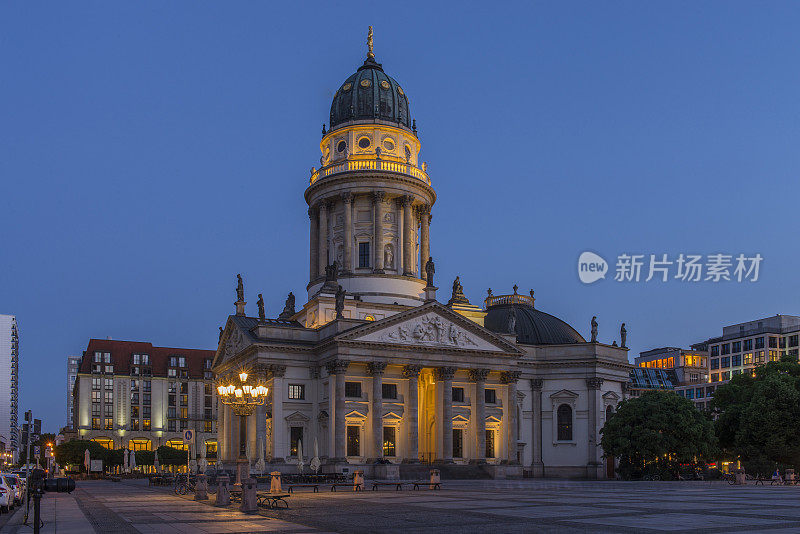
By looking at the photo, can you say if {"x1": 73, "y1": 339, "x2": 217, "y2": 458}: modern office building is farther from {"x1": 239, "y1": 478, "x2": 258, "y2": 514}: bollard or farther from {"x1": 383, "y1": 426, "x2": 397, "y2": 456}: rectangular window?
{"x1": 239, "y1": 478, "x2": 258, "y2": 514}: bollard

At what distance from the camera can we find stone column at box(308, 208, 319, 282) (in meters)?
88.3

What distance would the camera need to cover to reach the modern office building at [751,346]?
147250 millimetres

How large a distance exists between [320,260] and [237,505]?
162 feet

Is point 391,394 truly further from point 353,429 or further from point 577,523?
point 577,523

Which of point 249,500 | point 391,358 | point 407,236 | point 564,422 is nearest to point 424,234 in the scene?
point 407,236

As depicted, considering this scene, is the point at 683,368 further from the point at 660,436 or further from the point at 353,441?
the point at 353,441

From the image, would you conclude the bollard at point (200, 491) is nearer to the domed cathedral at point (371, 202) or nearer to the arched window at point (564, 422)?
the domed cathedral at point (371, 202)

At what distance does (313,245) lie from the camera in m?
89.2

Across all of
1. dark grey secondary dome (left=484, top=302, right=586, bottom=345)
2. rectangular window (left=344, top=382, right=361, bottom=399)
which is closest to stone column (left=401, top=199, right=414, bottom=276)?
dark grey secondary dome (left=484, top=302, right=586, bottom=345)

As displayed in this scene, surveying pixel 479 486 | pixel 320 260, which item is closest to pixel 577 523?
pixel 479 486

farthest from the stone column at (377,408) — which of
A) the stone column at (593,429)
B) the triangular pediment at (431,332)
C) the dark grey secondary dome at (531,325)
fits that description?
the stone column at (593,429)

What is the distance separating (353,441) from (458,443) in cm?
1001

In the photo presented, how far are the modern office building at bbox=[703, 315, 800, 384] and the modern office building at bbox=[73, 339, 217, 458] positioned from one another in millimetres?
88839

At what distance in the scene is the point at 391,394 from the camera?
245ft
